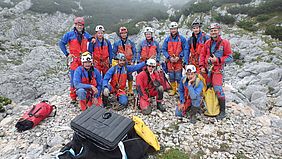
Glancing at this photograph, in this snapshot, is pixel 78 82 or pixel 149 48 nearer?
pixel 78 82

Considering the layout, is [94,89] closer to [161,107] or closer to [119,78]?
[119,78]

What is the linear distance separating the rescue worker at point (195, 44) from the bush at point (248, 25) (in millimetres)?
11524

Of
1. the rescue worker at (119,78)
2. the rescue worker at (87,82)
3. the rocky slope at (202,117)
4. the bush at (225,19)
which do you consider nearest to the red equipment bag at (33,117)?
the rocky slope at (202,117)

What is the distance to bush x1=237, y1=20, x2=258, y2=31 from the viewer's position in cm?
1747

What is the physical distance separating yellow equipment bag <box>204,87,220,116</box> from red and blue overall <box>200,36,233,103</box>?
0.46 ft

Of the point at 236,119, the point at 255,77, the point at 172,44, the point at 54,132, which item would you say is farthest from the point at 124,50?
the point at 255,77

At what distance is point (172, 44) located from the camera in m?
8.41

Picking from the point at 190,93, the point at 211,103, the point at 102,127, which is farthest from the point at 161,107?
the point at 102,127

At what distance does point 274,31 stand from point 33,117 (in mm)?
15395

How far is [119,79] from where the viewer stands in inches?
315

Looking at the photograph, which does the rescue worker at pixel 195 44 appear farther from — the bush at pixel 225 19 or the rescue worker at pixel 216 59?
the bush at pixel 225 19

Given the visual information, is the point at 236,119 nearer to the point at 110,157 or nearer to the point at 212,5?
the point at 110,157

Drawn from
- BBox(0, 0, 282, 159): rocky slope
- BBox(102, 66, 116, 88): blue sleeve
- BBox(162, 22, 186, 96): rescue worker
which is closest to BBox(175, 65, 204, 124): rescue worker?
BBox(0, 0, 282, 159): rocky slope

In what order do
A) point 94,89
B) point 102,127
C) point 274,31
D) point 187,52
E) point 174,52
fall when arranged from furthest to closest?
point 274,31
point 174,52
point 187,52
point 94,89
point 102,127
